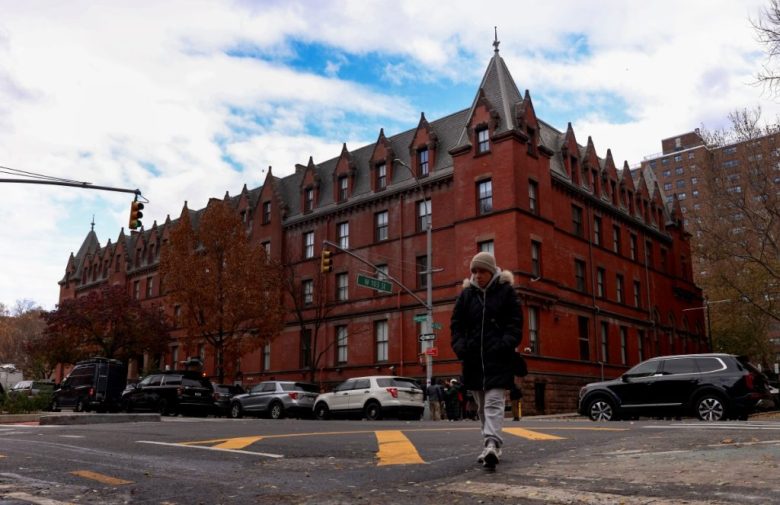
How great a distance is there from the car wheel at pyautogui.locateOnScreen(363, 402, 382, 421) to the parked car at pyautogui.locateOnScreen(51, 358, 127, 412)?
1269 centimetres

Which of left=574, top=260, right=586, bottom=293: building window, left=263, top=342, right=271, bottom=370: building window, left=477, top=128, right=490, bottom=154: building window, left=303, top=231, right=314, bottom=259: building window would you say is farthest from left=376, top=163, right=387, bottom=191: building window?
left=263, top=342, right=271, bottom=370: building window

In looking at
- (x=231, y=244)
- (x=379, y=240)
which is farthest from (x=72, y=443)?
(x=379, y=240)

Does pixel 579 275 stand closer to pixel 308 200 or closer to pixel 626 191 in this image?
pixel 626 191

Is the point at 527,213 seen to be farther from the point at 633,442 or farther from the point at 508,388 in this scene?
the point at 508,388

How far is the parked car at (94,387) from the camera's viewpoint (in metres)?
30.7

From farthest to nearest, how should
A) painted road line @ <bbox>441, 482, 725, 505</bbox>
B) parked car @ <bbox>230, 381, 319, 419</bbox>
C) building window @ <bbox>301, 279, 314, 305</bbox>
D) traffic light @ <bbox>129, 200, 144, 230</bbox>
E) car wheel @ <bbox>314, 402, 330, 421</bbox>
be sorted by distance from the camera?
1. building window @ <bbox>301, 279, 314, 305</bbox>
2. parked car @ <bbox>230, 381, 319, 419</bbox>
3. car wheel @ <bbox>314, 402, 330, 421</bbox>
4. traffic light @ <bbox>129, 200, 144, 230</bbox>
5. painted road line @ <bbox>441, 482, 725, 505</bbox>

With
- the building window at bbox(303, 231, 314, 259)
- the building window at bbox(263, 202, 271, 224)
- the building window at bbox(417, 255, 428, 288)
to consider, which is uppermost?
the building window at bbox(263, 202, 271, 224)

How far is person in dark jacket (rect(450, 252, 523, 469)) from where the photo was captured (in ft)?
20.7

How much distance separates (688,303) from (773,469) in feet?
171

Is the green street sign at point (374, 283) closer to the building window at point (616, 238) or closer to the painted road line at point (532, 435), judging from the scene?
the painted road line at point (532, 435)

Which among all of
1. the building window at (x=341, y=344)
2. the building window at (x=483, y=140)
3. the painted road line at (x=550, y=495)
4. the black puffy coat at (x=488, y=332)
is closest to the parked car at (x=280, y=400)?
the building window at (x=341, y=344)

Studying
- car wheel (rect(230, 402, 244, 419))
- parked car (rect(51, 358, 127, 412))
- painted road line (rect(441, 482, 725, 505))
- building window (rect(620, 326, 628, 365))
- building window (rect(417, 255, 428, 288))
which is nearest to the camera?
painted road line (rect(441, 482, 725, 505))

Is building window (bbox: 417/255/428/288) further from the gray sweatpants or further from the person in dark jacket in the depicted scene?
the gray sweatpants

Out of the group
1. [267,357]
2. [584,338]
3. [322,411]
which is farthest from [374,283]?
[267,357]
